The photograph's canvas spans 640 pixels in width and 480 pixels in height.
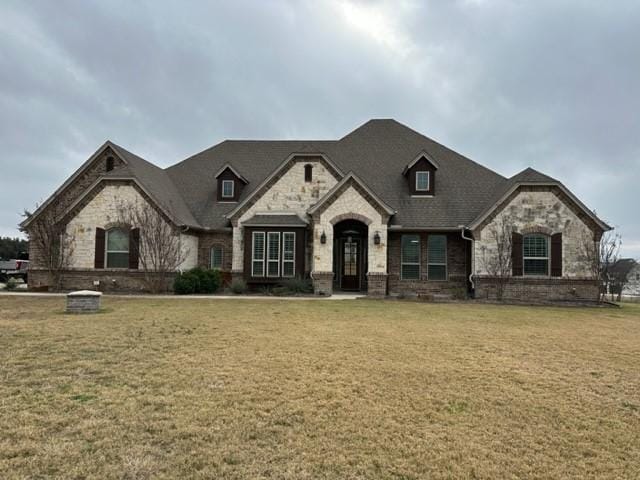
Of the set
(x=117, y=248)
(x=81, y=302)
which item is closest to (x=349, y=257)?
(x=117, y=248)

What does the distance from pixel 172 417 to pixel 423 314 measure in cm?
1058

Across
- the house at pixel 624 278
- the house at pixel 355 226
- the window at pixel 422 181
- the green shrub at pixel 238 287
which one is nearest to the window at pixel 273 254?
the house at pixel 355 226

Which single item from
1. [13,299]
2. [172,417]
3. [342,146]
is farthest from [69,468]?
[342,146]

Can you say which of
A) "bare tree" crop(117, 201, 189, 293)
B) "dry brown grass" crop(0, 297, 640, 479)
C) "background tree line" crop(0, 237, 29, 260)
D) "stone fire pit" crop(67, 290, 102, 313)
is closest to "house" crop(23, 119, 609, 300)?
"bare tree" crop(117, 201, 189, 293)

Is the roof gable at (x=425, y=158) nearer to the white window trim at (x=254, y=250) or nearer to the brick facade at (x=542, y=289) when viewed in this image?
A: the brick facade at (x=542, y=289)

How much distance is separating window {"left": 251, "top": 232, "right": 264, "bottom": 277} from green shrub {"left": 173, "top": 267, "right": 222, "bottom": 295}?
1.90m

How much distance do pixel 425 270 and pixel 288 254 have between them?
6988 mm

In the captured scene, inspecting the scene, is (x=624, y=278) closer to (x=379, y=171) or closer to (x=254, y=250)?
(x=379, y=171)

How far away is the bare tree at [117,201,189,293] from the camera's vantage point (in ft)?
68.8

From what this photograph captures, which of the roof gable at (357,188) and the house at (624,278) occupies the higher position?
the roof gable at (357,188)

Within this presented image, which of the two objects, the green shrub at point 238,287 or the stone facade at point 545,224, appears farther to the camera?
the green shrub at point 238,287

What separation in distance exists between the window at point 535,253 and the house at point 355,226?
0.05 m

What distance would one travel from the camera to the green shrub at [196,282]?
20266mm

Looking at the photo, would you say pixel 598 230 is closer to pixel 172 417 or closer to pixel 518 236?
pixel 518 236
